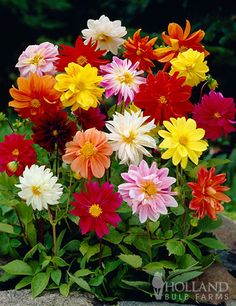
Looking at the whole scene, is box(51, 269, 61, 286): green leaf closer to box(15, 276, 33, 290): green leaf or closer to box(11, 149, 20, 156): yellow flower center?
box(15, 276, 33, 290): green leaf

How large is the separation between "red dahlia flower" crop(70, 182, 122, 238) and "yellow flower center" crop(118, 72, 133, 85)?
433 millimetres

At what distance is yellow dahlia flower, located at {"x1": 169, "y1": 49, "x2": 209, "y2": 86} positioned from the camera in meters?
2.66

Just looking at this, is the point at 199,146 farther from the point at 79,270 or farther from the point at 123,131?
the point at 79,270

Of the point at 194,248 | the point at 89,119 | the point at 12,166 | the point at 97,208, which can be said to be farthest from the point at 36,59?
the point at 194,248

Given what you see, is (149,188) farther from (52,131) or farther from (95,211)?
(52,131)

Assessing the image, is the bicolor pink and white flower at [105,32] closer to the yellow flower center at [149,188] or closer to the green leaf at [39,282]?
the yellow flower center at [149,188]

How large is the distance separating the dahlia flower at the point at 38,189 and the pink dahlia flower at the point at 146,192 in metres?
0.23

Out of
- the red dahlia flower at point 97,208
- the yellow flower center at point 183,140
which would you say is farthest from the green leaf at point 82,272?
the yellow flower center at point 183,140

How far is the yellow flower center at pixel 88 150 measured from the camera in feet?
8.17

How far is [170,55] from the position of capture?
2.80 m

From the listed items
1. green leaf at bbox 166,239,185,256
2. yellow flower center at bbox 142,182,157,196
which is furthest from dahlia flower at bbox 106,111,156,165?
green leaf at bbox 166,239,185,256

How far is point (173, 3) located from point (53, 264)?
315 centimetres

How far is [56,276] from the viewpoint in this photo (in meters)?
2.64

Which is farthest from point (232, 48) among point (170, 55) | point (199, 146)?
point (199, 146)
